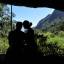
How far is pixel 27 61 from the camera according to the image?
22.6ft

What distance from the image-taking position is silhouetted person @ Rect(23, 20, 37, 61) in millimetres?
7003

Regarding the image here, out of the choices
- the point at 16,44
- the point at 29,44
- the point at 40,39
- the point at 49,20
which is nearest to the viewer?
the point at 16,44

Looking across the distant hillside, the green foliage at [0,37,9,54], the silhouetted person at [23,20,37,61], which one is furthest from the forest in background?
the silhouetted person at [23,20,37,61]

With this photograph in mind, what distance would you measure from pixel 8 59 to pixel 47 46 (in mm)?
5520

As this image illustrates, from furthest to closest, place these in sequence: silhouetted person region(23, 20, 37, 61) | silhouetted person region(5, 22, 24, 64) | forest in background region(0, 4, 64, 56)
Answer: forest in background region(0, 4, 64, 56), silhouetted person region(23, 20, 37, 61), silhouetted person region(5, 22, 24, 64)

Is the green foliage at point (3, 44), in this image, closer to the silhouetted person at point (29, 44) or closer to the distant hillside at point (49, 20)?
the distant hillside at point (49, 20)

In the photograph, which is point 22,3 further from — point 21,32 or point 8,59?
point 8,59

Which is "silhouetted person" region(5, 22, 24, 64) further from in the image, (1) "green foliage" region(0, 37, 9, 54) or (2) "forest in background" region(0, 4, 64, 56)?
(1) "green foliage" region(0, 37, 9, 54)

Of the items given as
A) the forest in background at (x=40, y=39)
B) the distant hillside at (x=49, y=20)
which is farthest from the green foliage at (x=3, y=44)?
the distant hillside at (x=49, y=20)

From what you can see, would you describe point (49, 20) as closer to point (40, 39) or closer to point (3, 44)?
point (40, 39)

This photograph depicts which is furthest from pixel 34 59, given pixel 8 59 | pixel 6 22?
pixel 6 22

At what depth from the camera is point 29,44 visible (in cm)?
713

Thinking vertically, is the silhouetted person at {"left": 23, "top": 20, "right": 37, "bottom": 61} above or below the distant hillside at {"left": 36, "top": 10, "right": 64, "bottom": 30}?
below

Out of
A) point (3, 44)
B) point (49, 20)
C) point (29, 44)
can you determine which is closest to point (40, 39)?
point (3, 44)
